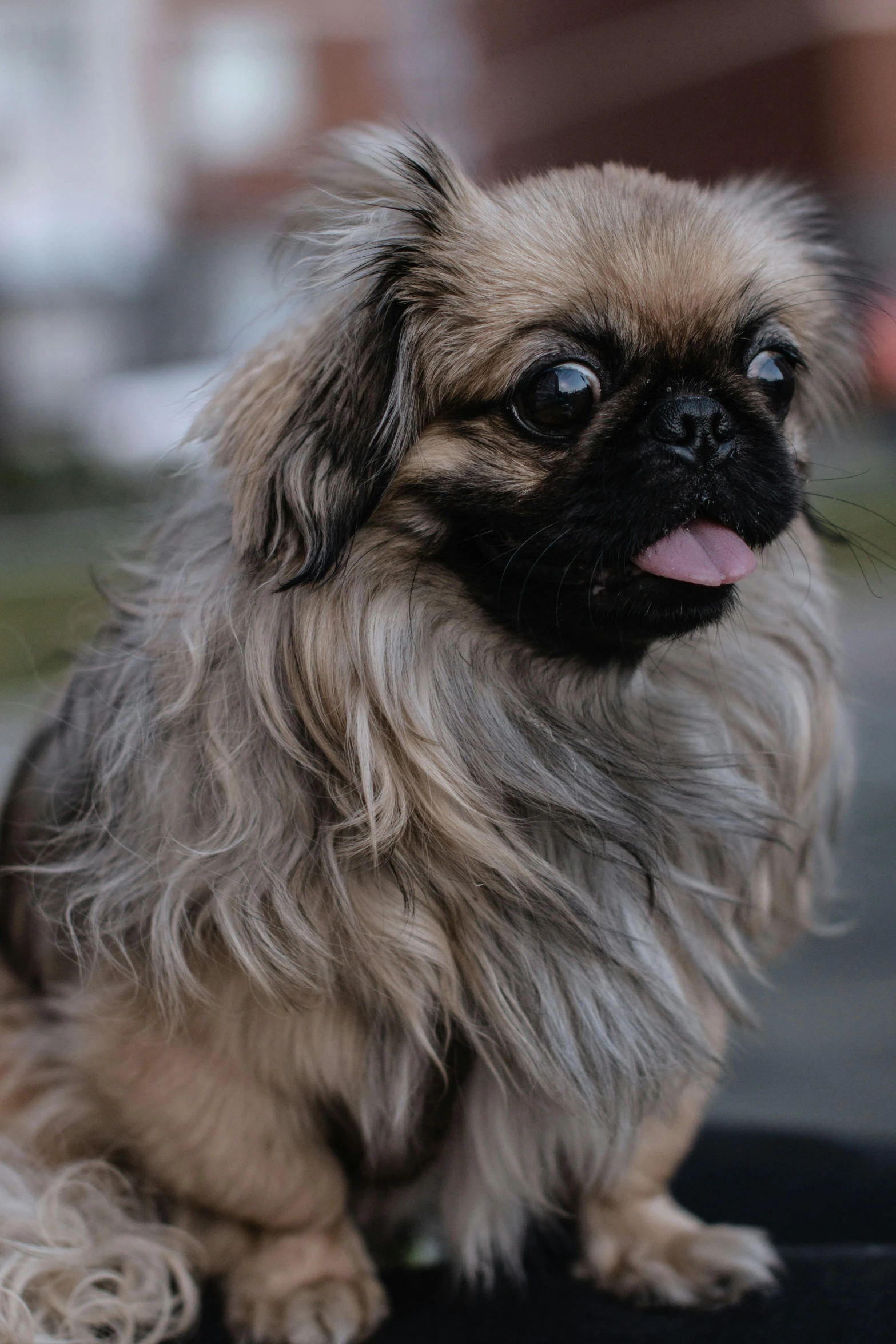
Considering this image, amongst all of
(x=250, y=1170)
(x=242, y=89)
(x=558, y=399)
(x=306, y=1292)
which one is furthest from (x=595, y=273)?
(x=242, y=89)

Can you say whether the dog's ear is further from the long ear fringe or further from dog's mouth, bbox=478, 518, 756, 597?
dog's mouth, bbox=478, 518, 756, 597

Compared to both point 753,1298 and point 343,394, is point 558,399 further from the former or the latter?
point 753,1298

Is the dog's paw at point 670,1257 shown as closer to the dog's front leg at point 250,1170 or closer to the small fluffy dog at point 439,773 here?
the small fluffy dog at point 439,773

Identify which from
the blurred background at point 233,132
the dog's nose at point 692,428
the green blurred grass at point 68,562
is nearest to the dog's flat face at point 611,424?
the dog's nose at point 692,428

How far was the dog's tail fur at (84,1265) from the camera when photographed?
157 cm

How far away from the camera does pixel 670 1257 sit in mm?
1694

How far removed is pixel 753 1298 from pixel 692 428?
1.02 meters

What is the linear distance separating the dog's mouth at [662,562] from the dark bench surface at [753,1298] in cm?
82

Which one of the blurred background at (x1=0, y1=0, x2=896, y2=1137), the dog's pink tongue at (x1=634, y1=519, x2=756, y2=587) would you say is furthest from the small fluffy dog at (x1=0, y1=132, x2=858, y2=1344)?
the blurred background at (x1=0, y1=0, x2=896, y2=1137)

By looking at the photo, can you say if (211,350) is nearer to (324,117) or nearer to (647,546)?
(324,117)

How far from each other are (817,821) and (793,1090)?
55 cm

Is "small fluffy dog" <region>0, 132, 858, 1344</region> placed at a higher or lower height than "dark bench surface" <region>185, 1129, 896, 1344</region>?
higher

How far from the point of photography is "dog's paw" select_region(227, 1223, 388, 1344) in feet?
5.24

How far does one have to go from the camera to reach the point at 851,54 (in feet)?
46.9
